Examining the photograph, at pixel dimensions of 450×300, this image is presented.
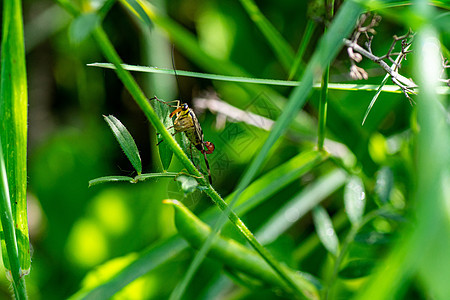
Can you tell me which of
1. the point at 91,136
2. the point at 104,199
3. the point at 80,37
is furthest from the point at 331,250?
the point at 91,136

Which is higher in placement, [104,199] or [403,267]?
[403,267]

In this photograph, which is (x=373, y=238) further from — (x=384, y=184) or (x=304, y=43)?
(x=304, y=43)

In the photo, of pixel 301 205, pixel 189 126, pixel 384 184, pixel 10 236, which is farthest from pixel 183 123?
pixel 301 205

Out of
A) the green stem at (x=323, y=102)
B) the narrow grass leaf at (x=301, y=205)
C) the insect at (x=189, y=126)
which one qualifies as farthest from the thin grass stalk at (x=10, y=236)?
the narrow grass leaf at (x=301, y=205)

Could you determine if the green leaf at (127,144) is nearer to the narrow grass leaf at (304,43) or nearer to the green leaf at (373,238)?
the narrow grass leaf at (304,43)

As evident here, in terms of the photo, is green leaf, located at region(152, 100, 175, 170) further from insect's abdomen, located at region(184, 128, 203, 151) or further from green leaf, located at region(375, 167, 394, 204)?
green leaf, located at region(375, 167, 394, 204)

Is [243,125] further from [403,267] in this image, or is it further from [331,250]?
[403,267]

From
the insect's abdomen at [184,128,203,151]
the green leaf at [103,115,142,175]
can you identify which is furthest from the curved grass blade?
the insect's abdomen at [184,128,203,151]
